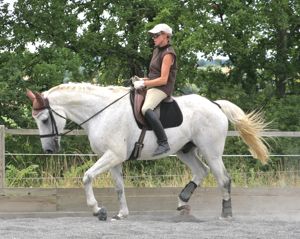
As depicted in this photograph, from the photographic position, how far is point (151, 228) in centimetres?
823

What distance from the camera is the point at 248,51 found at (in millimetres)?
18188

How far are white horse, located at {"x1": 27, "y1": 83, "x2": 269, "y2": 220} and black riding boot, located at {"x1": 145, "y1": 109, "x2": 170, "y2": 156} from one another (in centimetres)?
11

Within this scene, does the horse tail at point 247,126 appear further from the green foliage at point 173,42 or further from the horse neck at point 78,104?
the green foliage at point 173,42

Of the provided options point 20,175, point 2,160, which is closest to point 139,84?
Answer: point 2,160

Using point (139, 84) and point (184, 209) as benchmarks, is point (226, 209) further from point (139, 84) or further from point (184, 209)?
point (139, 84)

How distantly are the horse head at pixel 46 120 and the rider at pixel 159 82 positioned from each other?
1.10 metres

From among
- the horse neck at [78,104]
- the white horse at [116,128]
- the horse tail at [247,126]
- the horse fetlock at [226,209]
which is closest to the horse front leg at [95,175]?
the white horse at [116,128]

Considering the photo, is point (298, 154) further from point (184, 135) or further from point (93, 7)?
point (93, 7)

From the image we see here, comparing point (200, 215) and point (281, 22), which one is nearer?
point (200, 215)

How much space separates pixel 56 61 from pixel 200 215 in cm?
673

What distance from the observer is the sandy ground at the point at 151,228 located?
25.0 feet

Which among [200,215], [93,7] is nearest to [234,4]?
[93,7]

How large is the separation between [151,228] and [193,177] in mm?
2126

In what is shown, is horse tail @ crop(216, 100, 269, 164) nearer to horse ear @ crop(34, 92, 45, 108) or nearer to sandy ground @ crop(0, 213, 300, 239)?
sandy ground @ crop(0, 213, 300, 239)
